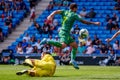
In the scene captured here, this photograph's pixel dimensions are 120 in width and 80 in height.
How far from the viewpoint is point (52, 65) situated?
16250 mm

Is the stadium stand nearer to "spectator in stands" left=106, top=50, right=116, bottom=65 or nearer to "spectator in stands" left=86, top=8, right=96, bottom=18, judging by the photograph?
"spectator in stands" left=86, top=8, right=96, bottom=18

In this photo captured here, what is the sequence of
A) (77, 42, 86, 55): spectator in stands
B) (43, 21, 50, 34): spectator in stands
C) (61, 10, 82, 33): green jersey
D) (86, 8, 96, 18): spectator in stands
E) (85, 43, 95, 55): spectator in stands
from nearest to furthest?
1. (61, 10, 82, 33): green jersey
2. (85, 43, 95, 55): spectator in stands
3. (77, 42, 86, 55): spectator in stands
4. (43, 21, 50, 34): spectator in stands
5. (86, 8, 96, 18): spectator in stands

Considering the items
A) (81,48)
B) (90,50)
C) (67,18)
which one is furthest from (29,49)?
(67,18)

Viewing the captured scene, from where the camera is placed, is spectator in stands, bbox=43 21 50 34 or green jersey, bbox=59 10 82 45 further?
spectator in stands, bbox=43 21 50 34

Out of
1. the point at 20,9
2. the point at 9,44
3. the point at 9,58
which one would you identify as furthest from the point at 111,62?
the point at 20,9

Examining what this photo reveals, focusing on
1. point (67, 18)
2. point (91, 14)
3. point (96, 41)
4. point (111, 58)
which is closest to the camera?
point (67, 18)

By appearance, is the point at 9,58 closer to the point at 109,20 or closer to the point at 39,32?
the point at 39,32

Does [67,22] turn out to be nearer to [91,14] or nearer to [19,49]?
[19,49]

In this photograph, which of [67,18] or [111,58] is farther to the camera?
[111,58]

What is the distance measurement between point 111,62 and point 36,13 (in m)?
11.9

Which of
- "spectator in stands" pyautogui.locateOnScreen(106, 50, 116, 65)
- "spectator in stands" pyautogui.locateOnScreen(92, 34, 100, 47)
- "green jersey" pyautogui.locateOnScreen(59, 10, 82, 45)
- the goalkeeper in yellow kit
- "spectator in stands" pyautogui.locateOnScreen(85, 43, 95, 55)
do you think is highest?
"green jersey" pyautogui.locateOnScreen(59, 10, 82, 45)

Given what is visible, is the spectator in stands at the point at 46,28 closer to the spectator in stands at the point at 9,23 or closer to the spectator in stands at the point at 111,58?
the spectator in stands at the point at 9,23

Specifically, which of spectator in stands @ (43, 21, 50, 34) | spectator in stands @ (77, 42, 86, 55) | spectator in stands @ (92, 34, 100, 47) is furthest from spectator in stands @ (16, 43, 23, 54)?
spectator in stands @ (92, 34, 100, 47)

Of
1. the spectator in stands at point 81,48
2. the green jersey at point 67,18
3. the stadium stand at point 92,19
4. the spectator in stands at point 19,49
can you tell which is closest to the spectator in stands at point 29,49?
the spectator in stands at point 19,49
